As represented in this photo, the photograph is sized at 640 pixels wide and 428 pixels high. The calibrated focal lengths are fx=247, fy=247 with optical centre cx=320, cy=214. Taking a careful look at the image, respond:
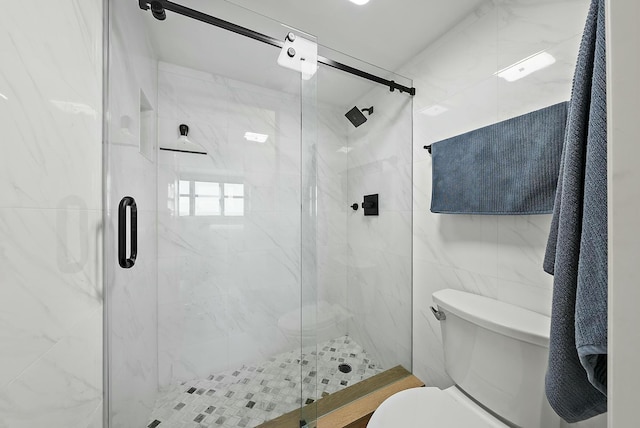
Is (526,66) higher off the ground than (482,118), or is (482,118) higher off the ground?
(526,66)

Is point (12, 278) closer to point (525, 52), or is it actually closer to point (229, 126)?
point (229, 126)

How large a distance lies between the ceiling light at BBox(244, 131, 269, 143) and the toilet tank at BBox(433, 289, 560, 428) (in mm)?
1191

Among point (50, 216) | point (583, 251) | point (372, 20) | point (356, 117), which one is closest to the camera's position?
point (583, 251)

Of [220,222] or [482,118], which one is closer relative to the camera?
[482,118]

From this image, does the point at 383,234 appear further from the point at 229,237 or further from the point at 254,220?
the point at 229,237

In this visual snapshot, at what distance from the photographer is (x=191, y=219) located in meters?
1.32

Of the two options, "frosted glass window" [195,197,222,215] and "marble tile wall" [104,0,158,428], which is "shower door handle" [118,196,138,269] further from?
"frosted glass window" [195,197,222,215]

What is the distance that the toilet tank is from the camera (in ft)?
2.64

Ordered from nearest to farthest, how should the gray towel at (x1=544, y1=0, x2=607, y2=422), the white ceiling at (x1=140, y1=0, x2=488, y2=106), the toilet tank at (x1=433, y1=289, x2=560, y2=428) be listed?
the gray towel at (x1=544, y1=0, x2=607, y2=422), the toilet tank at (x1=433, y1=289, x2=560, y2=428), the white ceiling at (x1=140, y1=0, x2=488, y2=106)

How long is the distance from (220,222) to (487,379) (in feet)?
4.51

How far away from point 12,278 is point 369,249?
1454 mm

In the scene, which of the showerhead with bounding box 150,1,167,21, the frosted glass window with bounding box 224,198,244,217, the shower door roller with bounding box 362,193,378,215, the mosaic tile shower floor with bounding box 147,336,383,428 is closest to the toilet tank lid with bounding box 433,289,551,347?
the shower door roller with bounding box 362,193,378,215

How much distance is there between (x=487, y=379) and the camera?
0.92 metres

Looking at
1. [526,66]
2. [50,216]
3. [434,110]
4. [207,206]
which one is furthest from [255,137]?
[526,66]
